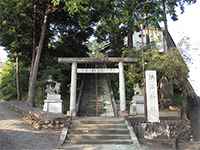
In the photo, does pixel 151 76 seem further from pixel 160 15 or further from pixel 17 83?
pixel 17 83

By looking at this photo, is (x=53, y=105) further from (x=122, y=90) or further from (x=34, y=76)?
(x=122, y=90)

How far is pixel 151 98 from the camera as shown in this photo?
57.4 feet

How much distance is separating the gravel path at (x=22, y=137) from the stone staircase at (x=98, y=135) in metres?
0.70

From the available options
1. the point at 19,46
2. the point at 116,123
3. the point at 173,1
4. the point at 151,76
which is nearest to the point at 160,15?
the point at 173,1

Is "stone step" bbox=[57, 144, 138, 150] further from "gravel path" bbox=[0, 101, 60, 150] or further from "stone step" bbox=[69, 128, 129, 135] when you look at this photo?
"stone step" bbox=[69, 128, 129, 135]

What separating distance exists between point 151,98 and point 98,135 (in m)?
3.36

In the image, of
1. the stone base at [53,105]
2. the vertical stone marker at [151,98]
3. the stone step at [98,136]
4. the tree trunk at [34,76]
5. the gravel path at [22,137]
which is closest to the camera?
the gravel path at [22,137]

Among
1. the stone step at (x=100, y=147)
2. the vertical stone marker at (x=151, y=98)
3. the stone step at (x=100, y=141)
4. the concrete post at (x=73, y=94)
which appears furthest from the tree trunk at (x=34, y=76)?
the stone step at (x=100, y=147)

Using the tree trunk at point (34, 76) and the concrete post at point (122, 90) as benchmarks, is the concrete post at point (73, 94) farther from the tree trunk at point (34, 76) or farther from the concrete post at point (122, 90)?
the tree trunk at point (34, 76)

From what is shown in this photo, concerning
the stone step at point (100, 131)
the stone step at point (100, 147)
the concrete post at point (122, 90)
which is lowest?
the stone step at point (100, 147)

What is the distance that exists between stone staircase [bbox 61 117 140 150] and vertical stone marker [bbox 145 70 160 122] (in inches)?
50.7

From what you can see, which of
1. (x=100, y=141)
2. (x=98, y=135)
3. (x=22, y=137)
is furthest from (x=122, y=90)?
(x=22, y=137)

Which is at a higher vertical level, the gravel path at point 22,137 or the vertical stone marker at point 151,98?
the vertical stone marker at point 151,98

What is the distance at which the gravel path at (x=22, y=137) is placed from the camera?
45.6 feet
